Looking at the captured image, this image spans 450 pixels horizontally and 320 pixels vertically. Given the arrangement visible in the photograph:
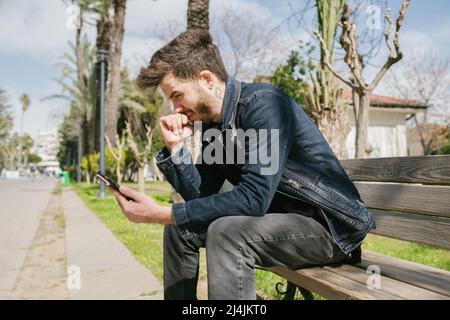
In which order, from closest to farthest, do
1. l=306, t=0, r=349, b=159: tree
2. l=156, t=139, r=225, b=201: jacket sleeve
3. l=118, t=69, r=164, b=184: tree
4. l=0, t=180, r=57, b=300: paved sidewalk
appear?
l=156, t=139, r=225, b=201: jacket sleeve, l=0, t=180, r=57, b=300: paved sidewalk, l=306, t=0, r=349, b=159: tree, l=118, t=69, r=164, b=184: tree

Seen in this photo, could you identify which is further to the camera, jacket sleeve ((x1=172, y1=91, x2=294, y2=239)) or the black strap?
the black strap

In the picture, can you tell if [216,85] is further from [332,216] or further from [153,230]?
[153,230]

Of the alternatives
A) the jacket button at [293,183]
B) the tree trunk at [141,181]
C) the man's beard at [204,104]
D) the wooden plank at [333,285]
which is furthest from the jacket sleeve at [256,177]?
the tree trunk at [141,181]

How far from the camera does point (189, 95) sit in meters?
2.01

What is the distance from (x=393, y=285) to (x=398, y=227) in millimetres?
740

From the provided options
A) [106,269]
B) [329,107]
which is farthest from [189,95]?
[329,107]

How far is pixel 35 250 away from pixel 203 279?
8.90ft

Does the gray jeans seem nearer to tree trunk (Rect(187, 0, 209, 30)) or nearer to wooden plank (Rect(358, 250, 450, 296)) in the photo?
wooden plank (Rect(358, 250, 450, 296))

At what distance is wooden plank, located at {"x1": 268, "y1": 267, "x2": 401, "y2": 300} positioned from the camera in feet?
4.98

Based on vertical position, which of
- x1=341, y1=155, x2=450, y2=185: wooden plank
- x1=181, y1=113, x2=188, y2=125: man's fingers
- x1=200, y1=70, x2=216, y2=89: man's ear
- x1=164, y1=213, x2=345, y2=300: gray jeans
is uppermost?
x1=200, y1=70, x2=216, y2=89: man's ear

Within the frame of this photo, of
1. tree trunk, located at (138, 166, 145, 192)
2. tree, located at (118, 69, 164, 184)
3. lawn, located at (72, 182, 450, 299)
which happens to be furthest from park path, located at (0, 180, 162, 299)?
tree, located at (118, 69, 164, 184)

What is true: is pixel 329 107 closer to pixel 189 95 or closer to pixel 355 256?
pixel 355 256

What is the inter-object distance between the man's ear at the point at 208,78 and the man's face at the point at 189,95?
0.01 m

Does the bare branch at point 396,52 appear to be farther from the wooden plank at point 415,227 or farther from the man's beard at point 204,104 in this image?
the man's beard at point 204,104
